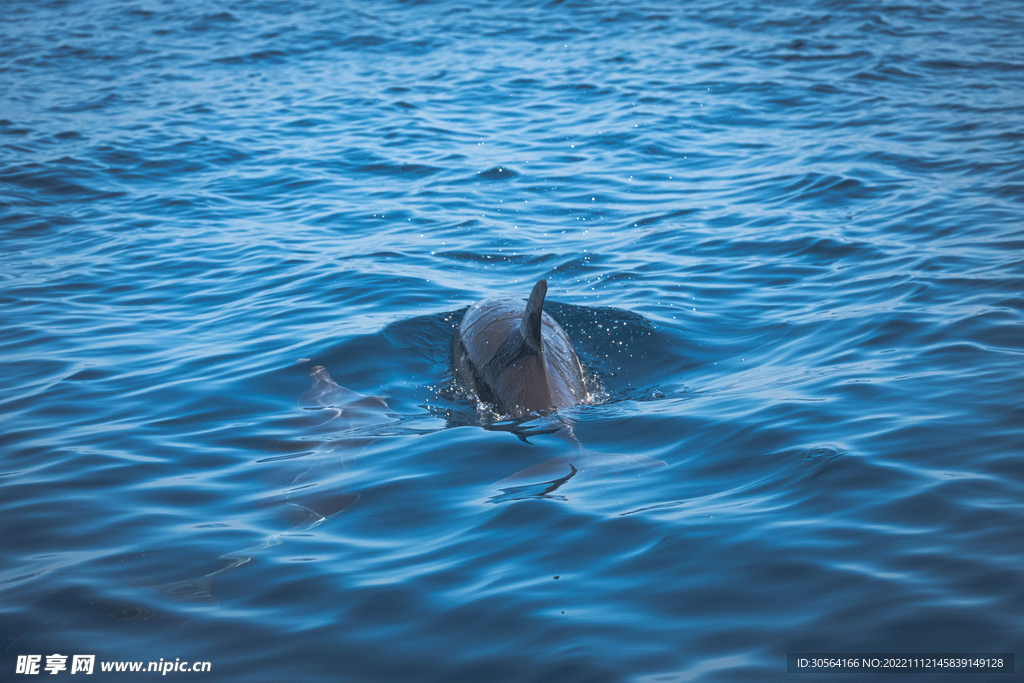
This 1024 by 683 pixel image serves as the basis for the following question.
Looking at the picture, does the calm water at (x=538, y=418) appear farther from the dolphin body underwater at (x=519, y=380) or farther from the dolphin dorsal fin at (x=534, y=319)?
the dolphin dorsal fin at (x=534, y=319)

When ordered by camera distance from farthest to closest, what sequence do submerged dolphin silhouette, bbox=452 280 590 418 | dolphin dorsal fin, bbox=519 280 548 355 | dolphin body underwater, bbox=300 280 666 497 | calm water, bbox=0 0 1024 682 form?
submerged dolphin silhouette, bbox=452 280 590 418
dolphin dorsal fin, bbox=519 280 548 355
dolphin body underwater, bbox=300 280 666 497
calm water, bbox=0 0 1024 682

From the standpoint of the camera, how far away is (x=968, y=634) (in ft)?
12.7

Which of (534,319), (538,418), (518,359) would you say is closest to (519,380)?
(518,359)

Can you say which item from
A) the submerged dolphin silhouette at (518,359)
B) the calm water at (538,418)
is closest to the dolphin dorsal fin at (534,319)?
the submerged dolphin silhouette at (518,359)

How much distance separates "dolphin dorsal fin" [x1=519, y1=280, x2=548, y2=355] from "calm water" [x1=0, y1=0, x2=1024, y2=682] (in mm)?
619

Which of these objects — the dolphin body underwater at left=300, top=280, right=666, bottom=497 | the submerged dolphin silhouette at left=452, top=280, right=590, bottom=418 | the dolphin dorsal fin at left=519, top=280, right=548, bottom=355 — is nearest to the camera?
the dolphin body underwater at left=300, top=280, right=666, bottom=497

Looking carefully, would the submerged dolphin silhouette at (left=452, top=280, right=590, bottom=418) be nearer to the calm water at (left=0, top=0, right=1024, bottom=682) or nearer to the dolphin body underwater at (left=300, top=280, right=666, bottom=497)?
the dolphin body underwater at (left=300, top=280, right=666, bottom=497)

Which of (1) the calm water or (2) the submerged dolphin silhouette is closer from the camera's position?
(1) the calm water

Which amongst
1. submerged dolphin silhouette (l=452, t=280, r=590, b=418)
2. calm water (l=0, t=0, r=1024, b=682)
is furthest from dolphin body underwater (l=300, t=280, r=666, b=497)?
calm water (l=0, t=0, r=1024, b=682)

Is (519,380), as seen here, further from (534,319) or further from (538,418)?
(534,319)

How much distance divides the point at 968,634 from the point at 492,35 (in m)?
23.2

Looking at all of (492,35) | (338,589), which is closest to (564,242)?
(338,589)

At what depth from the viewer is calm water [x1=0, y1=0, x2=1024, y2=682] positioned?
14.2 ft

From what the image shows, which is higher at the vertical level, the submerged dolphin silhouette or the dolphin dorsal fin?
the dolphin dorsal fin
